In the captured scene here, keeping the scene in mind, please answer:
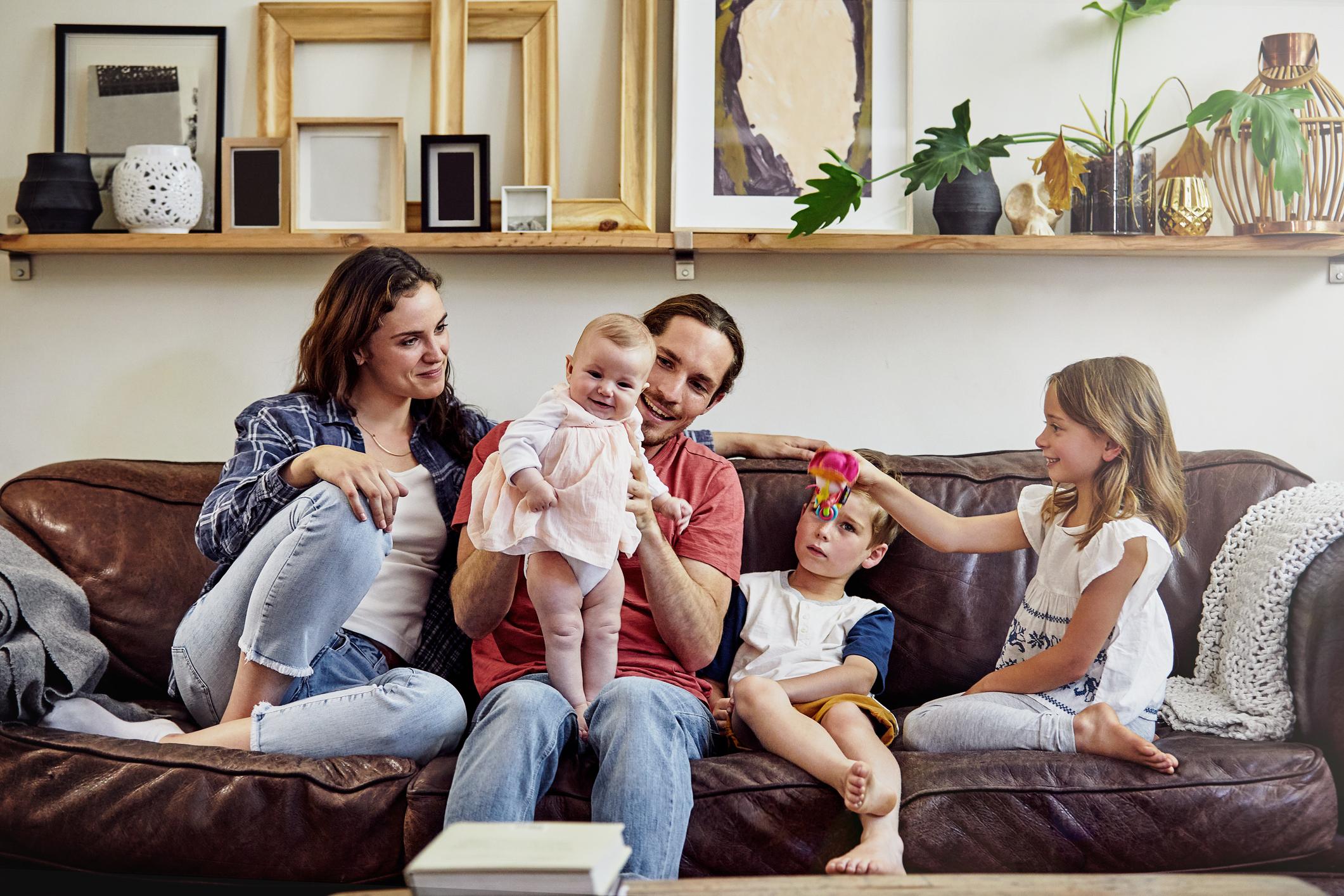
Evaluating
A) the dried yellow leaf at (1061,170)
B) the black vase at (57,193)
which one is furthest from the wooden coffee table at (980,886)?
the black vase at (57,193)

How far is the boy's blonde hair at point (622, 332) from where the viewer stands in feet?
5.15

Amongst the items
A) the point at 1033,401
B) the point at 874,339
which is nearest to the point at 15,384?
the point at 874,339

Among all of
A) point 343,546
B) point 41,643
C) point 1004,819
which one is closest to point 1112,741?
point 1004,819

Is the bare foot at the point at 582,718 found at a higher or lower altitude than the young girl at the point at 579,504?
lower

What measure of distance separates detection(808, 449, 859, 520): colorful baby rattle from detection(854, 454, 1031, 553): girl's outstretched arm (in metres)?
0.06

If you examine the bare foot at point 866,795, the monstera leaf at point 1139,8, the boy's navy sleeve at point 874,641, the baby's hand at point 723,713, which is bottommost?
the bare foot at point 866,795

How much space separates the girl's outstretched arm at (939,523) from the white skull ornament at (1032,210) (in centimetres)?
73

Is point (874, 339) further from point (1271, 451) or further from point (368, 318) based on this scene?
point (368, 318)

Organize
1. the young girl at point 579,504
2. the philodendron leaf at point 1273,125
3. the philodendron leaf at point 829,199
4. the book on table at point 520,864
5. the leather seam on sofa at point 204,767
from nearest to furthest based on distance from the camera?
the book on table at point 520,864 < the leather seam on sofa at point 204,767 < the young girl at point 579,504 < the philodendron leaf at point 1273,125 < the philodendron leaf at point 829,199

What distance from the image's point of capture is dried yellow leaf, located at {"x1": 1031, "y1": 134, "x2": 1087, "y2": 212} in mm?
2221

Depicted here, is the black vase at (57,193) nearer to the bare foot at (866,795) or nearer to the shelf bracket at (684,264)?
the shelf bracket at (684,264)

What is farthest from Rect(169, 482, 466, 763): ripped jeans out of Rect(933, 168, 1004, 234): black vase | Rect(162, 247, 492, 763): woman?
Rect(933, 168, 1004, 234): black vase

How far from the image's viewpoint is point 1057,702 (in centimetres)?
168

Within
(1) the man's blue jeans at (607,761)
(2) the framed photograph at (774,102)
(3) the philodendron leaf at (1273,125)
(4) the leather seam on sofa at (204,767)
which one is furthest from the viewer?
(2) the framed photograph at (774,102)
